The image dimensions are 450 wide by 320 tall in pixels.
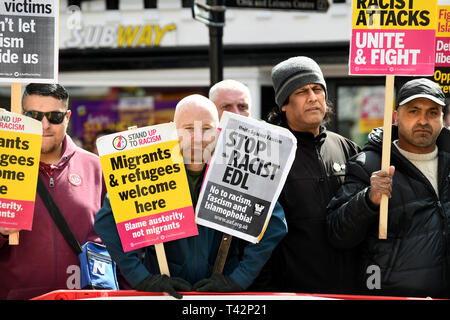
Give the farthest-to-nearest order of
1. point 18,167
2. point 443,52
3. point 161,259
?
point 443,52, point 18,167, point 161,259

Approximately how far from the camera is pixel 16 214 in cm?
347

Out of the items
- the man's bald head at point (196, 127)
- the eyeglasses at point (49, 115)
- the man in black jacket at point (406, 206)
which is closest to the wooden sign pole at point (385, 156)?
the man in black jacket at point (406, 206)

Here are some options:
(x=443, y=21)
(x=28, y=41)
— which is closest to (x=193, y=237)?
(x=28, y=41)

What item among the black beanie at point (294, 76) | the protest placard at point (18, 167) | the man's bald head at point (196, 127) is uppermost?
the black beanie at point (294, 76)

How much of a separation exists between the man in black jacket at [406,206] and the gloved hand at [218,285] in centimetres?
64

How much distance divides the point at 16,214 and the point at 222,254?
1.04 metres

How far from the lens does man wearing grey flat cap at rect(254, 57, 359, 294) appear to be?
12.0 ft

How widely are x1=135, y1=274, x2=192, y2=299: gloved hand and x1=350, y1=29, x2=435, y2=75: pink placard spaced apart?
1363 millimetres

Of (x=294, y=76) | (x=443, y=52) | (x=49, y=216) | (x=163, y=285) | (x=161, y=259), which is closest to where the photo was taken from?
(x=163, y=285)

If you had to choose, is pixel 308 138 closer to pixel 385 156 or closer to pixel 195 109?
pixel 385 156

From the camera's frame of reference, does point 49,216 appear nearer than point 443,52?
Yes

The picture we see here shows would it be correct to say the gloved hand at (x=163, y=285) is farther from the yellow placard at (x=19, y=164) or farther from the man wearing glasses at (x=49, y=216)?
the yellow placard at (x=19, y=164)

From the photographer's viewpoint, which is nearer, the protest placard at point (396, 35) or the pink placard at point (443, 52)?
the protest placard at point (396, 35)

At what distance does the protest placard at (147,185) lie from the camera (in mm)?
3207
